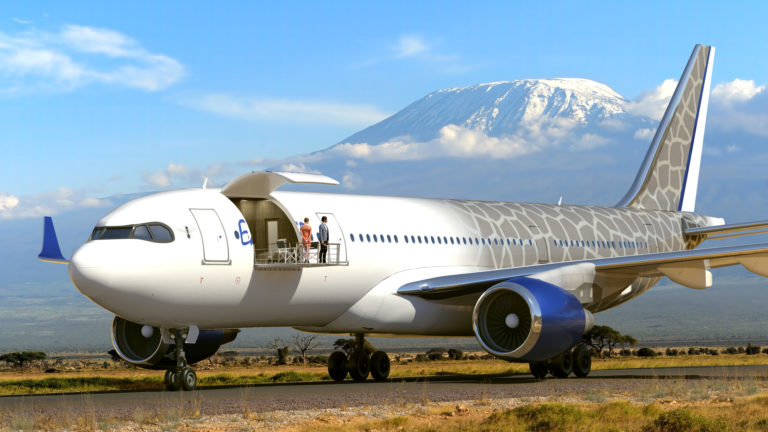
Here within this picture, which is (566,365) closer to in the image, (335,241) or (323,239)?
(335,241)

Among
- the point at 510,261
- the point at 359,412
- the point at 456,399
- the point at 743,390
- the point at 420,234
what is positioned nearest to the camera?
the point at 359,412

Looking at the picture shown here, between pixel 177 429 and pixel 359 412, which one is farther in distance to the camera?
pixel 359 412

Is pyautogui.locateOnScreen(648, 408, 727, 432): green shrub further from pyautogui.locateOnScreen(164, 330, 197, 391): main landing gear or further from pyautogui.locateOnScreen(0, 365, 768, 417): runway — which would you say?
pyautogui.locateOnScreen(164, 330, 197, 391): main landing gear

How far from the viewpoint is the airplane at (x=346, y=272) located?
60.6 feet

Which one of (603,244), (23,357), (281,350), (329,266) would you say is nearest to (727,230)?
(603,244)

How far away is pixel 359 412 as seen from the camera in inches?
570

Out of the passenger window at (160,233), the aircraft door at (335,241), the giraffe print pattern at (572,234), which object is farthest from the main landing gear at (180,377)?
the giraffe print pattern at (572,234)

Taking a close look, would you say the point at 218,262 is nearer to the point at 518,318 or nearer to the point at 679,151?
the point at 518,318

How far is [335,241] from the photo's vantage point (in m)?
21.4

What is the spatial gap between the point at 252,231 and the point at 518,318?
6098 millimetres

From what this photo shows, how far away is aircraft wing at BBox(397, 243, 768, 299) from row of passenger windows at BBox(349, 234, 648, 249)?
3.73 feet

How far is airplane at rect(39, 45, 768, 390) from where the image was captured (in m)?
18.5

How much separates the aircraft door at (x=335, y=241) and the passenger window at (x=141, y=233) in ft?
13.2

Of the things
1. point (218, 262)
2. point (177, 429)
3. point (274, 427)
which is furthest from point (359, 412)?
point (218, 262)
